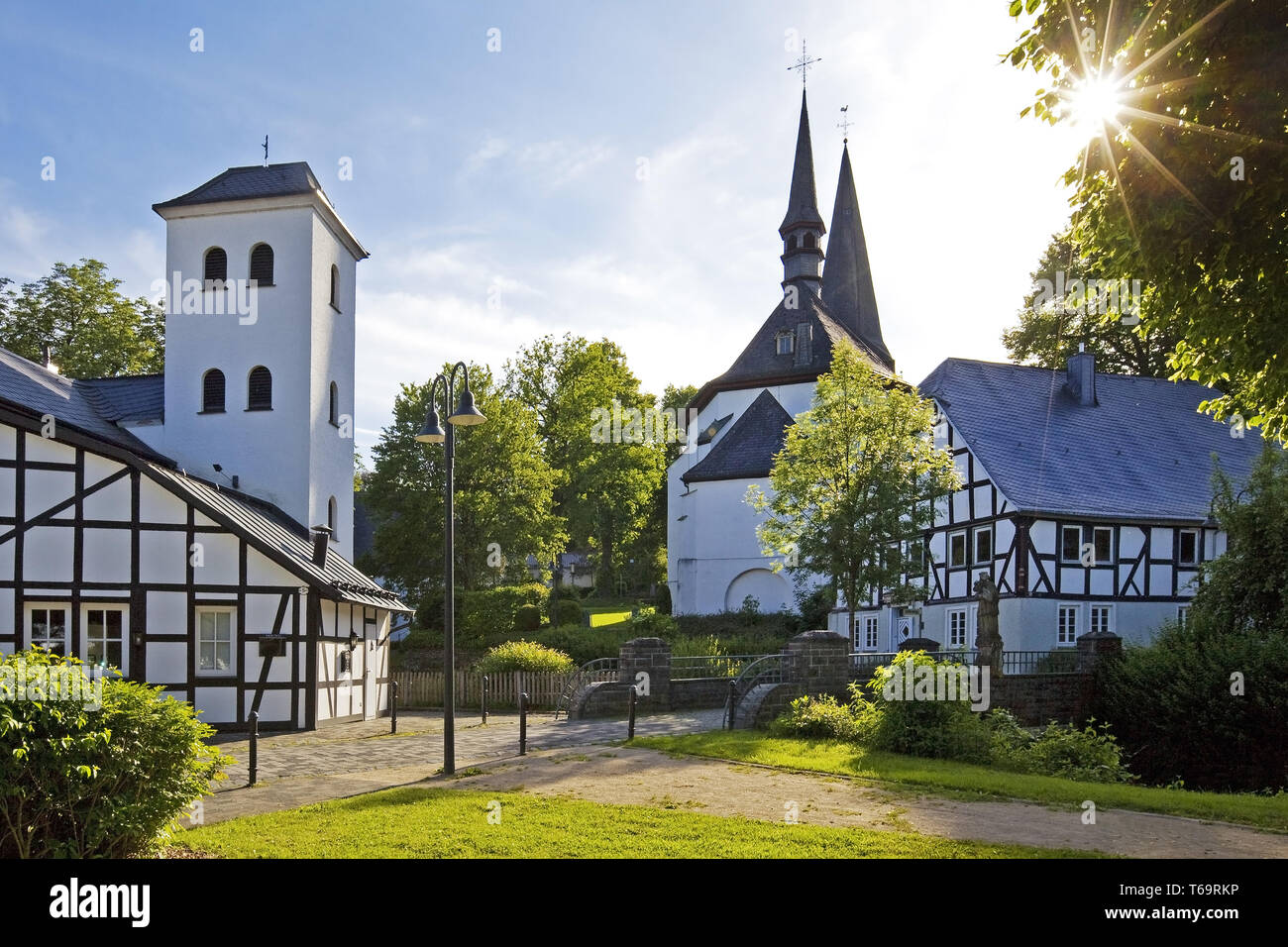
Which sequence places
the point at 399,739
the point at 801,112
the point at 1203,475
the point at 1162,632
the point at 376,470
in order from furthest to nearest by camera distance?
1. the point at 801,112
2. the point at 376,470
3. the point at 1203,475
4. the point at 1162,632
5. the point at 399,739

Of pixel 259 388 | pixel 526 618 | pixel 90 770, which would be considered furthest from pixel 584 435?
pixel 90 770

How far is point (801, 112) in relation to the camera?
57219 mm

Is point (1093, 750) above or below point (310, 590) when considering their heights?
below

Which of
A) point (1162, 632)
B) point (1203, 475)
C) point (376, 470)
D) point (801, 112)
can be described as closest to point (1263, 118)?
point (1162, 632)

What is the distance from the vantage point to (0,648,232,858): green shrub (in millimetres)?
7285

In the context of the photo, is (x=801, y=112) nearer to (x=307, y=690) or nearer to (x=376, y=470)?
(x=376, y=470)

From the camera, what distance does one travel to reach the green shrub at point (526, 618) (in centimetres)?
3488

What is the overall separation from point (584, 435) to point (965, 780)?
3648 cm

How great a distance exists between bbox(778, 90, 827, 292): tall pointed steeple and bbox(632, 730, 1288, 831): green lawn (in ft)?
134

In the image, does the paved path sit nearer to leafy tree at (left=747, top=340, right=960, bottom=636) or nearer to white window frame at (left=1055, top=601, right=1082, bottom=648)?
leafy tree at (left=747, top=340, right=960, bottom=636)

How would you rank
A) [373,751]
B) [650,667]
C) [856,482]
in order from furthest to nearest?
[856,482]
[650,667]
[373,751]

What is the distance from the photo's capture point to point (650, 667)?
21703mm

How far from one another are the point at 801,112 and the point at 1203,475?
3212 cm

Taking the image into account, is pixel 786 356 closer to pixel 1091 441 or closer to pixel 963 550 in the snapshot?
pixel 1091 441
